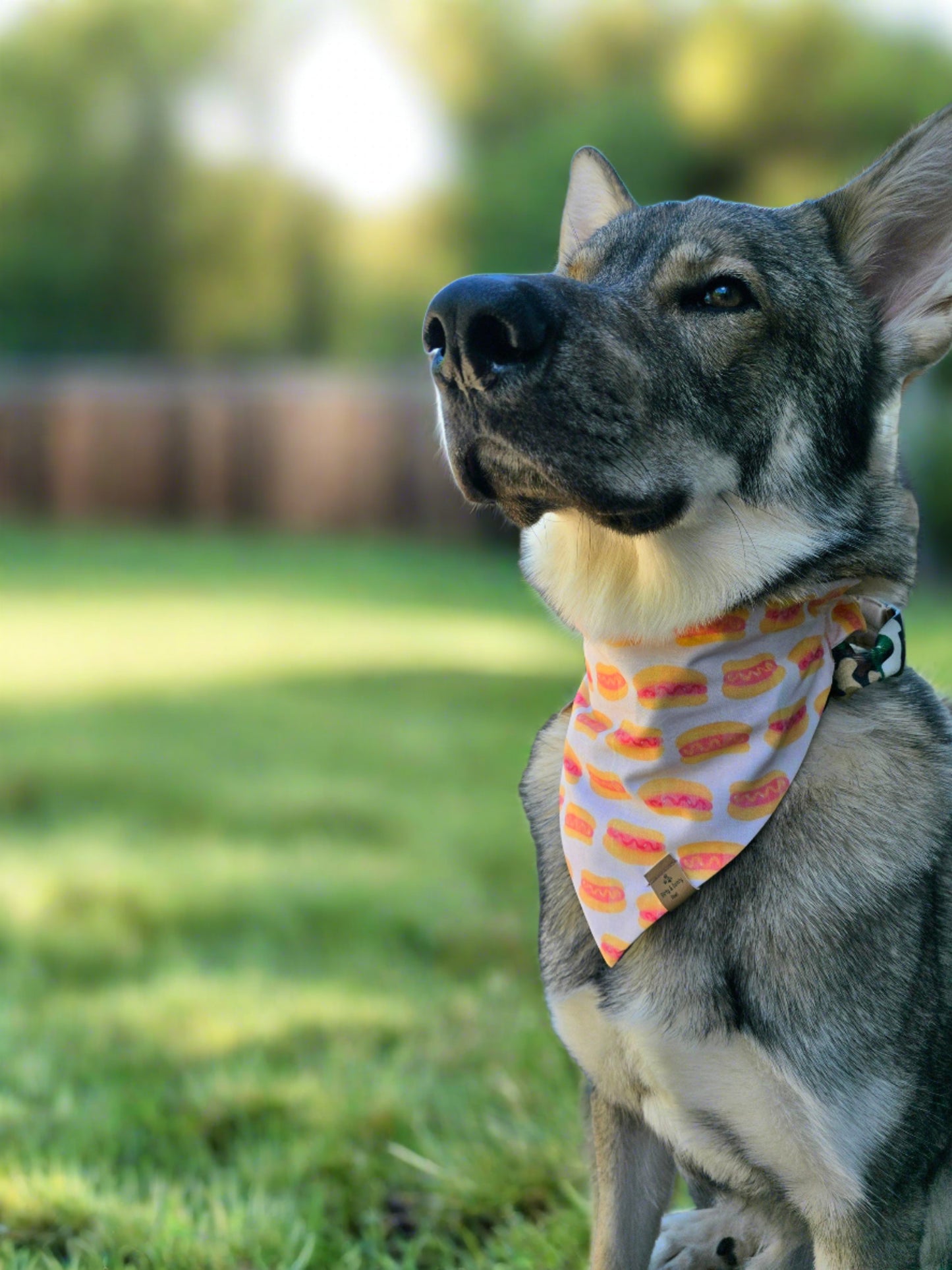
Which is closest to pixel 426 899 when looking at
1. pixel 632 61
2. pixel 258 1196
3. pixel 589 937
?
pixel 258 1196

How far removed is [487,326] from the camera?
191cm

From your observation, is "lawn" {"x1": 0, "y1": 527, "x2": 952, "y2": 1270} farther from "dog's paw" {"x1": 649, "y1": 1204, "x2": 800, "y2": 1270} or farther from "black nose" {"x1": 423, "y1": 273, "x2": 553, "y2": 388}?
"black nose" {"x1": 423, "y1": 273, "x2": 553, "y2": 388}

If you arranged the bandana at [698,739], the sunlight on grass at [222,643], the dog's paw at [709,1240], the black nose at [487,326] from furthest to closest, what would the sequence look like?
the sunlight on grass at [222,643]
the dog's paw at [709,1240]
the bandana at [698,739]
the black nose at [487,326]

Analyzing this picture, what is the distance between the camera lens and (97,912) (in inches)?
194

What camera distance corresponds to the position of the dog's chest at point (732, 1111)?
1.95 metres

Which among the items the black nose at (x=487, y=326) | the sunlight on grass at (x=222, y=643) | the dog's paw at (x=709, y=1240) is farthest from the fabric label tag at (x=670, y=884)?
the sunlight on grass at (x=222, y=643)

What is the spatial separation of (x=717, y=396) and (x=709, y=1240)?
1548mm

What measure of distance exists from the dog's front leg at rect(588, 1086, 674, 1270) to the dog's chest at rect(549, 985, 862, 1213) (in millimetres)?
168

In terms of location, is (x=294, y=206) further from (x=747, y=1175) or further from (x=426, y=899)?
(x=747, y=1175)

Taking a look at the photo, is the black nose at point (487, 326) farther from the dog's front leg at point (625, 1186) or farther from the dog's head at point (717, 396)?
the dog's front leg at point (625, 1186)

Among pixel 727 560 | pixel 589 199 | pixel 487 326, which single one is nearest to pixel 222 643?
pixel 589 199

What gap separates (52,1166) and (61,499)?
1875cm

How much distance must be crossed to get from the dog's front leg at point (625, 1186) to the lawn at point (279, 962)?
0.41 meters

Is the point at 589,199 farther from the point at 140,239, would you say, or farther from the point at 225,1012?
the point at 140,239
